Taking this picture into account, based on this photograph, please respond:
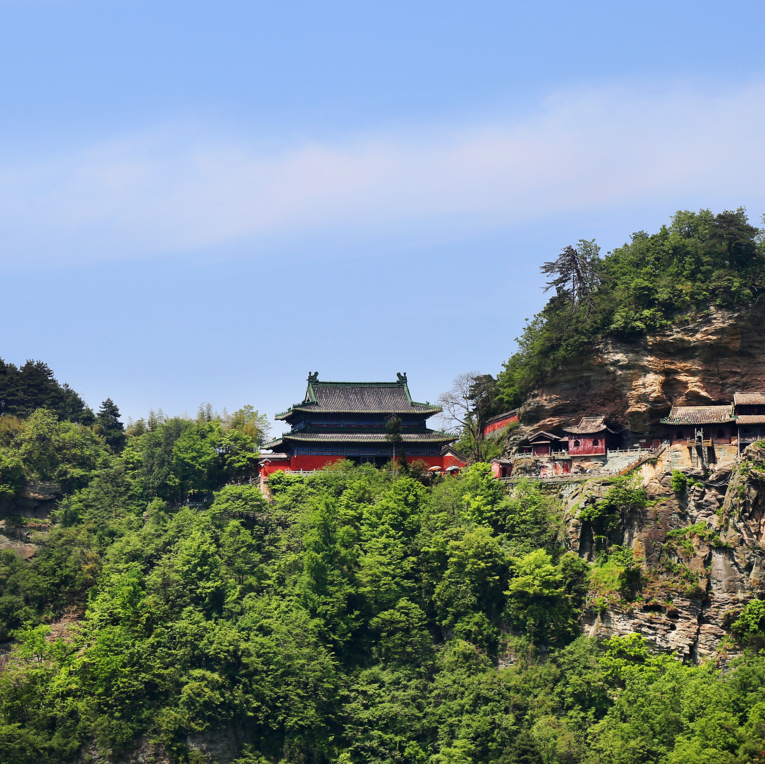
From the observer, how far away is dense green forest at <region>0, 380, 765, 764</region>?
161ft

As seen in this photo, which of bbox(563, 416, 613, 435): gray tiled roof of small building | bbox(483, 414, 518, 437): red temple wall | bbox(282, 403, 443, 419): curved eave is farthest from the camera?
bbox(282, 403, 443, 419): curved eave

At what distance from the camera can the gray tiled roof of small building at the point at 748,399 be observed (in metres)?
55.8

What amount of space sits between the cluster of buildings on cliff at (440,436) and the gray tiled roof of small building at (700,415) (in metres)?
0.05

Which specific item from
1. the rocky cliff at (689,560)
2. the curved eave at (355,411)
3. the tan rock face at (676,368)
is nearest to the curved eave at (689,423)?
the tan rock face at (676,368)

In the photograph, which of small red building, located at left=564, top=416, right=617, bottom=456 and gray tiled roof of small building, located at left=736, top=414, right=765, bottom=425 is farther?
small red building, located at left=564, top=416, right=617, bottom=456

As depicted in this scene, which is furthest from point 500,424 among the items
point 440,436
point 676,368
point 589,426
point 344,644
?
point 344,644

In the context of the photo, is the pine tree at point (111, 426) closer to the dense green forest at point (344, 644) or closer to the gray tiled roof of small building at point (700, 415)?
the dense green forest at point (344, 644)

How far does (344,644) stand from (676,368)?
20317 mm

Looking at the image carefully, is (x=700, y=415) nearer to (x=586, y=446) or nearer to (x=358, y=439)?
(x=586, y=446)

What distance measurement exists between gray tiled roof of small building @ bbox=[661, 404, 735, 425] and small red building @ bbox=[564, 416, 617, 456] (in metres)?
3.17

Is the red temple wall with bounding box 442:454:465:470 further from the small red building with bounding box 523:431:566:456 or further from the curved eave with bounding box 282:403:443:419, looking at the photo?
the small red building with bounding box 523:431:566:456

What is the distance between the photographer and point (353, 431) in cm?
6944

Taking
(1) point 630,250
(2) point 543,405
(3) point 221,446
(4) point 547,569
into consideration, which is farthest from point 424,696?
(1) point 630,250

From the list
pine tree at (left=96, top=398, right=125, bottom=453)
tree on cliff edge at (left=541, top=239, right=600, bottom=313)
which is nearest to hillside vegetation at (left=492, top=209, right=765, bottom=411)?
tree on cliff edge at (left=541, top=239, right=600, bottom=313)
